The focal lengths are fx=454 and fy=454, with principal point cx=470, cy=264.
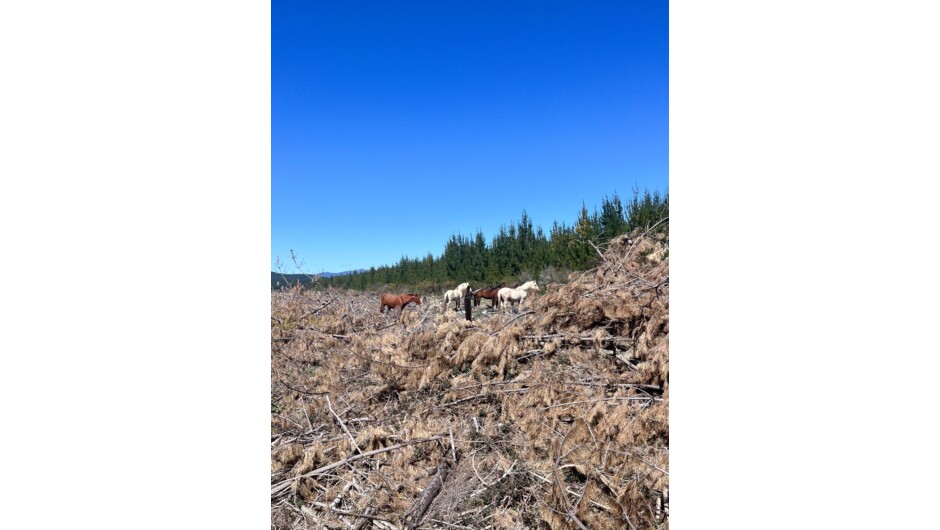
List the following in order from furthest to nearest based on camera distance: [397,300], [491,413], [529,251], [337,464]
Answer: [397,300]
[529,251]
[491,413]
[337,464]

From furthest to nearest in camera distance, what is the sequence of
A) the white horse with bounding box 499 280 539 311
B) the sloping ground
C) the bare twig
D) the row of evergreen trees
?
the white horse with bounding box 499 280 539 311 < the row of evergreen trees < the bare twig < the sloping ground

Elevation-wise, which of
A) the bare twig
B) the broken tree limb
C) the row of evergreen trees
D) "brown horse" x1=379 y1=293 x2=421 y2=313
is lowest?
the broken tree limb

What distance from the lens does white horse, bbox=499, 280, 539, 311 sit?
2395 mm

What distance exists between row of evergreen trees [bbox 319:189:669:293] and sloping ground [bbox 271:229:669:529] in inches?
4.2

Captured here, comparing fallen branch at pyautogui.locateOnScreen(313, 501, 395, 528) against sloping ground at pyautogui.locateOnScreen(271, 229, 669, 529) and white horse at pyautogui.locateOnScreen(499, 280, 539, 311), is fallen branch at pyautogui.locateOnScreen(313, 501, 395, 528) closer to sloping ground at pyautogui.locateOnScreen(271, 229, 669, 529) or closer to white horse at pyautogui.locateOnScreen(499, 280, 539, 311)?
Result: sloping ground at pyautogui.locateOnScreen(271, 229, 669, 529)

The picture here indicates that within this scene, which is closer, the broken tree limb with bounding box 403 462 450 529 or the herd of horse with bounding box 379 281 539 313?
the broken tree limb with bounding box 403 462 450 529

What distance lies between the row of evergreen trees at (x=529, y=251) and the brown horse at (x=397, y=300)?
7.1 inches

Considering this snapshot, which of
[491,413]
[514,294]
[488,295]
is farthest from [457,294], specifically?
[491,413]

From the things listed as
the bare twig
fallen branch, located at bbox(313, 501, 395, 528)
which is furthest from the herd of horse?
fallen branch, located at bbox(313, 501, 395, 528)

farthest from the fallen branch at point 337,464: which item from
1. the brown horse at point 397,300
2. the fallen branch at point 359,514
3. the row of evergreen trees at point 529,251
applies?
the brown horse at point 397,300

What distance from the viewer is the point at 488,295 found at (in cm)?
248

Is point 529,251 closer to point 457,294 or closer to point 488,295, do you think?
point 488,295

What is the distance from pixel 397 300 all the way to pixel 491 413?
1.16m
